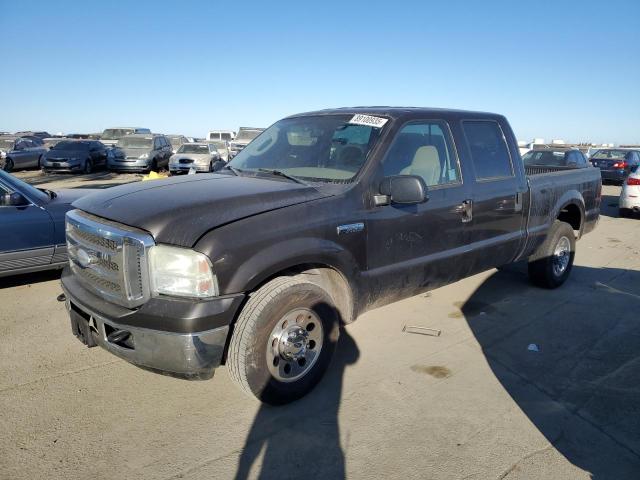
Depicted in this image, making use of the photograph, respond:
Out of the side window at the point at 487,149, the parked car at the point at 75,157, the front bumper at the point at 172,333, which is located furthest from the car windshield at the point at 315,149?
the parked car at the point at 75,157

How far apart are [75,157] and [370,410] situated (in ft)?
69.0

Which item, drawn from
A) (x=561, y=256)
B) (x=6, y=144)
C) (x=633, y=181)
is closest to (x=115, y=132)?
(x=6, y=144)

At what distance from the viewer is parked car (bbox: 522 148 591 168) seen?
42.3 feet

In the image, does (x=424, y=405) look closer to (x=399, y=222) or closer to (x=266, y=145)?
(x=399, y=222)

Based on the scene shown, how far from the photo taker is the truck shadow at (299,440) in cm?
246

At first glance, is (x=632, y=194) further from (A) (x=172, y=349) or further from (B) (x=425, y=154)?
(A) (x=172, y=349)

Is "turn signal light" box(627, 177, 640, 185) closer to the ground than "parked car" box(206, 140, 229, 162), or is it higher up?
closer to the ground

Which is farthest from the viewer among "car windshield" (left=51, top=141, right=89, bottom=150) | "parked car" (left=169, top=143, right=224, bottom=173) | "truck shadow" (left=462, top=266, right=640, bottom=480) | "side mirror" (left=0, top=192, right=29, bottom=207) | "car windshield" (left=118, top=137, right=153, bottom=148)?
"car windshield" (left=51, top=141, right=89, bottom=150)

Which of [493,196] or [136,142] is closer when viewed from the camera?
[493,196]

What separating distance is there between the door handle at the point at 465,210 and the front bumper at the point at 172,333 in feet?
7.12

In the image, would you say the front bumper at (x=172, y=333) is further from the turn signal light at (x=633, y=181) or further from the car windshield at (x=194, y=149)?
the car windshield at (x=194, y=149)

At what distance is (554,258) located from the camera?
17.6ft

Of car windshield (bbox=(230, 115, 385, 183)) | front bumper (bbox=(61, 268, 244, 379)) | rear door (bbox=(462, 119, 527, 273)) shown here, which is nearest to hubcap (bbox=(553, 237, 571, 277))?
rear door (bbox=(462, 119, 527, 273))

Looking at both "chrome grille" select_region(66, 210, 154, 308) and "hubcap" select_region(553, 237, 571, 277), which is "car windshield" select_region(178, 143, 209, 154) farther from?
"chrome grille" select_region(66, 210, 154, 308)
